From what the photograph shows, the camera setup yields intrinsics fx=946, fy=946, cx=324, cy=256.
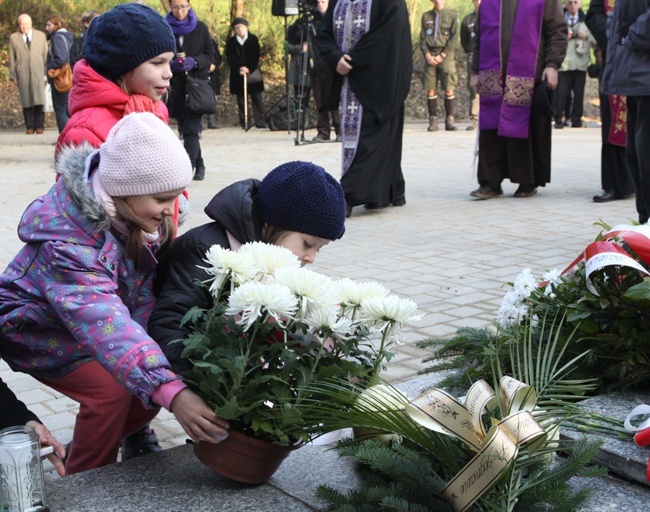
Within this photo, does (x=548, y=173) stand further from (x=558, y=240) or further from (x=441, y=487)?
(x=441, y=487)

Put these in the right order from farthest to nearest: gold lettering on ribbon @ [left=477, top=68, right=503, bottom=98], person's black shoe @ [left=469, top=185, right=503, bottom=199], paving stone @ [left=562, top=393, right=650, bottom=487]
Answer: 1. person's black shoe @ [left=469, top=185, right=503, bottom=199]
2. gold lettering on ribbon @ [left=477, top=68, right=503, bottom=98]
3. paving stone @ [left=562, top=393, right=650, bottom=487]

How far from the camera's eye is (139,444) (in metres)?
3.12

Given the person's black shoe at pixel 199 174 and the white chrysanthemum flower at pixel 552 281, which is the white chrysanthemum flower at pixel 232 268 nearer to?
the white chrysanthemum flower at pixel 552 281

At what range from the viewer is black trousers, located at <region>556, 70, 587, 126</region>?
18.5 metres

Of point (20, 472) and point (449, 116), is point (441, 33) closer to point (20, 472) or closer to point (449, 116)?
point (449, 116)

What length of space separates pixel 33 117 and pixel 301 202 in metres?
17.8

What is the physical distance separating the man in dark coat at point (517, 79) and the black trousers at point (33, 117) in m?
12.4

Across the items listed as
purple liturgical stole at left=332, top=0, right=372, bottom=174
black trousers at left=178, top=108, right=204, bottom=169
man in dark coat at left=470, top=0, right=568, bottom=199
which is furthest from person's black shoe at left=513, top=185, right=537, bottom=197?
black trousers at left=178, top=108, right=204, bottom=169

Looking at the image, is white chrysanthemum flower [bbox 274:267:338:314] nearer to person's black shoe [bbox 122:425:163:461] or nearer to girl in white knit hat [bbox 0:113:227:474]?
girl in white knit hat [bbox 0:113:227:474]

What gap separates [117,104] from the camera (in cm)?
350

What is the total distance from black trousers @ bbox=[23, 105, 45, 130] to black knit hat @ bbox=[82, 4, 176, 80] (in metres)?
16.5

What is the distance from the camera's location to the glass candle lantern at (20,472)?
2.09 m

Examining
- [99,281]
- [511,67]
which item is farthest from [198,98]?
[99,281]

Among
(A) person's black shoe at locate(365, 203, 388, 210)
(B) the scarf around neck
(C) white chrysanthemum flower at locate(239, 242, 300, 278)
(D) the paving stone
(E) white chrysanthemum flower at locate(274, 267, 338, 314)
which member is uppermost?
(B) the scarf around neck
